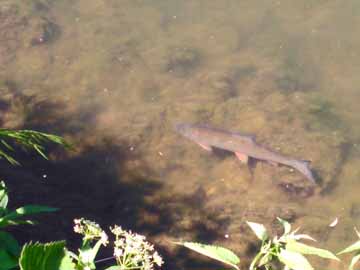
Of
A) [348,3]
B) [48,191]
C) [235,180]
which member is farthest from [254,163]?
[348,3]

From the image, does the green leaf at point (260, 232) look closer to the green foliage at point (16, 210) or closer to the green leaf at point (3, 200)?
the green foliage at point (16, 210)

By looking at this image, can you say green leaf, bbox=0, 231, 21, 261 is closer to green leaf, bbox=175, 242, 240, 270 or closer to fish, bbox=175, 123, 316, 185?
green leaf, bbox=175, 242, 240, 270

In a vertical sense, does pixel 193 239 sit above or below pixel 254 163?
above

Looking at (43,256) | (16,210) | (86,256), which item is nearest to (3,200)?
(16,210)

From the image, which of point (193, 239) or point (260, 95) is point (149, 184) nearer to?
point (193, 239)

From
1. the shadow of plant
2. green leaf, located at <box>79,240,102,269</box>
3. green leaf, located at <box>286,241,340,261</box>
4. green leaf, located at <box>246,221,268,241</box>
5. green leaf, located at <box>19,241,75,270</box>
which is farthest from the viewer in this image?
the shadow of plant

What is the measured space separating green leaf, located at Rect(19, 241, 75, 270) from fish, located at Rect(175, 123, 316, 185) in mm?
5562

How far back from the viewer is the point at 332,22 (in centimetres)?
959

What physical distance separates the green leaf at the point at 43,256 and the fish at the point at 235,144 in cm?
556

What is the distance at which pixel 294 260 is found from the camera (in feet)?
4.75

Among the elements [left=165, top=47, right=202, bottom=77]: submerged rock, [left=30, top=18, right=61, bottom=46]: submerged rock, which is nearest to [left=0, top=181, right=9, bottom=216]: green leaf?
[left=165, top=47, right=202, bottom=77]: submerged rock

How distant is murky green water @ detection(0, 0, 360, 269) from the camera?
5152 mm

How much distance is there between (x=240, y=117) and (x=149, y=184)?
7.75 feet

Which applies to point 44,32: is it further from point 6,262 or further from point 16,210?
point 6,262
